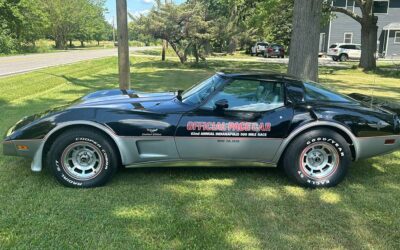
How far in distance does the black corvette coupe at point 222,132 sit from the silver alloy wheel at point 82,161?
11 millimetres

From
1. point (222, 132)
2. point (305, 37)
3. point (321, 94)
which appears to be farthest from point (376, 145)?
point (305, 37)

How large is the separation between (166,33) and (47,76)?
885 centimetres

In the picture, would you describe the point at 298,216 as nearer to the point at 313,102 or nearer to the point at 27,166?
the point at 313,102

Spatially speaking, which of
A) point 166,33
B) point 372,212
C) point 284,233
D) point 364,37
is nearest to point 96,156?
point 284,233

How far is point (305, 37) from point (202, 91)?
466 cm

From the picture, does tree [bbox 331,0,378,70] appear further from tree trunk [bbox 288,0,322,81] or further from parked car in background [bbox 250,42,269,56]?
parked car in background [bbox 250,42,269,56]

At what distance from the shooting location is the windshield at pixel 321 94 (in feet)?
14.6

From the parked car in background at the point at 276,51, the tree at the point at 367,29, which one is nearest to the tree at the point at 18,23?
the parked car in background at the point at 276,51

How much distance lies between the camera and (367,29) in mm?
21281

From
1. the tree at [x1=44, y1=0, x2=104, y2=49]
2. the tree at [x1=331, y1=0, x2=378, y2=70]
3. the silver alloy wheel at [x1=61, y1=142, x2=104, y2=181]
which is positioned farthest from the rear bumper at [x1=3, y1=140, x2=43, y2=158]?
the tree at [x1=44, y1=0, x2=104, y2=49]

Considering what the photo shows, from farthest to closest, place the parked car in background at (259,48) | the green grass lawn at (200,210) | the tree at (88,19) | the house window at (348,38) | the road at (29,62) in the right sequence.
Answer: the tree at (88,19), the parked car in background at (259,48), the house window at (348,38), the road at (29,62), the green grass lawn at (200,210)

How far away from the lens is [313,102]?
4.38 meters

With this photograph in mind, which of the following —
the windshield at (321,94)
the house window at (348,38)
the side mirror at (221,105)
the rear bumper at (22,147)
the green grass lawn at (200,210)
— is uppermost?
the house window at (348,38)

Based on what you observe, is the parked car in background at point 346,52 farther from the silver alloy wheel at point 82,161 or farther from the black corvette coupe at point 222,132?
the silver alloy wheel at point 82,161
